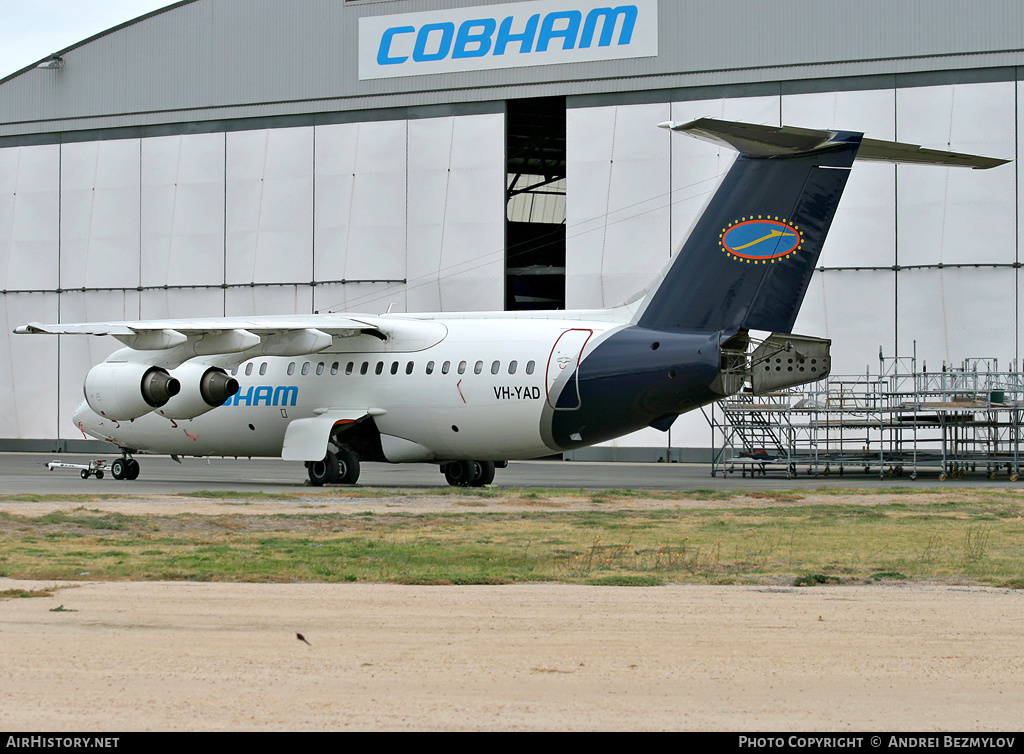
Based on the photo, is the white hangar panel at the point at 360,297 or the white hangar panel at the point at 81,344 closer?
the white hangar panel at the point at 360,297

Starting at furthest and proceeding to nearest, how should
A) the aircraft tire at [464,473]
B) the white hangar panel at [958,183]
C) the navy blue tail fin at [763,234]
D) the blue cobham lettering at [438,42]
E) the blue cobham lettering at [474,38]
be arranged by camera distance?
1. the blue cobham lettering at [438,42]
2. the blue cobham lettering at [474,38]
3. the white hangar panel at [958,183]
4. the aircraft tire at [464,473]
5. the navy blue tail fin at [763,234]

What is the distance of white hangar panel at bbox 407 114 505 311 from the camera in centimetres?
4297

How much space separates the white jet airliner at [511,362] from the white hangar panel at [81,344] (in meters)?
16.0

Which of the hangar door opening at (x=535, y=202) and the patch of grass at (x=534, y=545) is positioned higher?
the hangar door opening at (x=535, y=202)

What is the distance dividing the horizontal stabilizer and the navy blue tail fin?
0.03m

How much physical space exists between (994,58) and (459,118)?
1836 centimetres

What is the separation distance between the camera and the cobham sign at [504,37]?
4131 cm

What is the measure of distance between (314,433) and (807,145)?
13.1 metres

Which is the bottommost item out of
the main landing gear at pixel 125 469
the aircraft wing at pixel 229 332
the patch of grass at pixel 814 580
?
the main landing gear at pixel 125 469

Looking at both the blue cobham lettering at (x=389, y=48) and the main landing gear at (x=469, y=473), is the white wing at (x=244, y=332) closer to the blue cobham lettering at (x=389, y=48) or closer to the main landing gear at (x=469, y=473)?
the main landing gear at (x=469, y=473)

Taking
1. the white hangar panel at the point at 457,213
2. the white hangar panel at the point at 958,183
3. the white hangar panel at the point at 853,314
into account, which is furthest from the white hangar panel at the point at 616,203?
the white hangar panel at the point at 958,183

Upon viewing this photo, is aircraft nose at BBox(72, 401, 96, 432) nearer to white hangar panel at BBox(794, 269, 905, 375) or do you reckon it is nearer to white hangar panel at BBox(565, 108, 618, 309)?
white hangar panel at BBox(565, 108, 618, 309)

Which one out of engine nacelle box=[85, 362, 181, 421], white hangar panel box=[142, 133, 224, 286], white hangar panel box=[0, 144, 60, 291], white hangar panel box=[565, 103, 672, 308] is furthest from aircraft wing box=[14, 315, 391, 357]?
white hangar panel box=[0, 144, 60, 291]

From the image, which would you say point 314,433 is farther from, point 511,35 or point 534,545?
point 511,35
